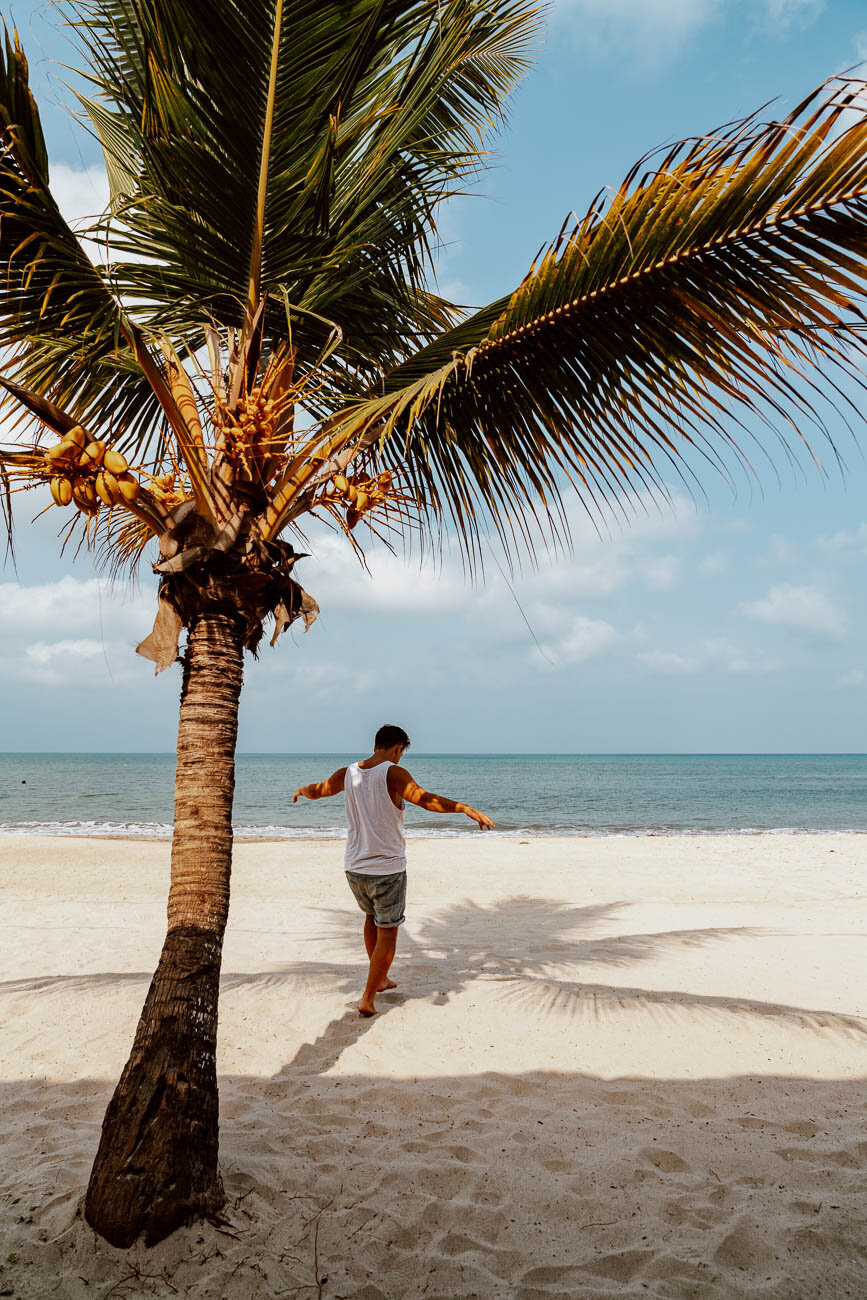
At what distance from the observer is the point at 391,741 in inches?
198

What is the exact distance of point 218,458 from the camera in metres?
3.08

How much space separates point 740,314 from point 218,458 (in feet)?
6.59

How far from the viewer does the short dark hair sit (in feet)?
16.5

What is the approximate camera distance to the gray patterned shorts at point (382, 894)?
193 inches

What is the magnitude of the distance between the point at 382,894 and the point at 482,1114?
1.43 meters

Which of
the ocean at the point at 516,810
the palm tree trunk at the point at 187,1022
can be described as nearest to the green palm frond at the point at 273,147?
the palm tree trunk at the point at 187,1022

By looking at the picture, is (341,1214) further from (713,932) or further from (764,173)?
(713,932)

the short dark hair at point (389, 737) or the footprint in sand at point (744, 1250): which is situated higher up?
the short dark hair at point (389, 737)

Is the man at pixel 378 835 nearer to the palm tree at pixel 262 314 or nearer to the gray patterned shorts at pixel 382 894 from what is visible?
the gray patterned shorts at pixel 382 894

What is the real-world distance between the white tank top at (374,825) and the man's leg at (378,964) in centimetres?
49

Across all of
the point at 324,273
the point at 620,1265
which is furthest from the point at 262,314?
the point at 620,1265

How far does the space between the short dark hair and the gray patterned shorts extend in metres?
0.81

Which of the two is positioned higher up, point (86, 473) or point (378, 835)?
point (86, 473)

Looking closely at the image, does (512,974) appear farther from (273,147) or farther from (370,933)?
(273,147)
